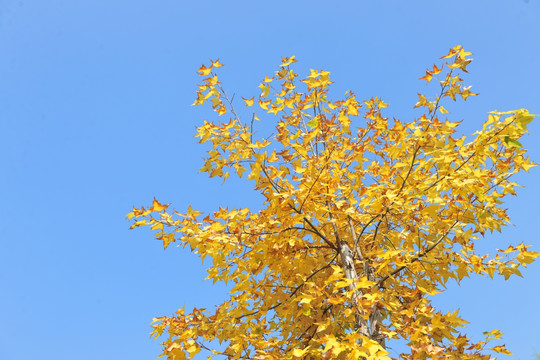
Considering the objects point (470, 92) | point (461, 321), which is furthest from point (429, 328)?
point (470, 92)

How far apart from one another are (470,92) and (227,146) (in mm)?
2210

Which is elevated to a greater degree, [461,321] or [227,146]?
[227,146]

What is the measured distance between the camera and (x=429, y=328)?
356 cm

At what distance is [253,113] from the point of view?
13.4ft

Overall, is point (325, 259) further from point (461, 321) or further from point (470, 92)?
point (470, 92)

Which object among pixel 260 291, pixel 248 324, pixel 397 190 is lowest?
pixel 248 324

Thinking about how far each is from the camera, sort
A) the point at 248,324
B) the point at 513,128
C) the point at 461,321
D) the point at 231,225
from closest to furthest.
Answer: the point at 513,128, the point at 461,321, the point at 231,225, the point at 248,324

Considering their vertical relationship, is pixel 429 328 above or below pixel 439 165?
below

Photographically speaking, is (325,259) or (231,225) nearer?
(231,225)

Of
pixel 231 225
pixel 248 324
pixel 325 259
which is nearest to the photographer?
pixel 231 225

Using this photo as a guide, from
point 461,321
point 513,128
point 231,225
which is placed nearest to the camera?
point 513,128

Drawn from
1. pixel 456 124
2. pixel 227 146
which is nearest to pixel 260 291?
pixel 227 146

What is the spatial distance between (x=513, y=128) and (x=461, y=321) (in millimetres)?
1657

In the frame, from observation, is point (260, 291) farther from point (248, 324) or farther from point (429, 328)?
point (429, 328)
